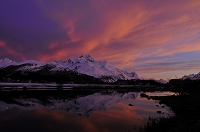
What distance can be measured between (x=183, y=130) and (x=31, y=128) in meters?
16.9

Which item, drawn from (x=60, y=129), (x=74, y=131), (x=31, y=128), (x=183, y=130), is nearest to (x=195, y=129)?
(x=183, y=130)

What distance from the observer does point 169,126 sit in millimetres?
23359

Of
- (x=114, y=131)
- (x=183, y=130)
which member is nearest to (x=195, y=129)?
(x=183, y=130)

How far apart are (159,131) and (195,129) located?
4.56 m

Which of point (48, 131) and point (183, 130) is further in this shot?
point (48, 131)

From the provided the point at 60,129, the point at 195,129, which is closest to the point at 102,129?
the point at 60,129

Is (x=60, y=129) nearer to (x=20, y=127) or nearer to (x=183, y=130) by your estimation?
(x=20, y=127)

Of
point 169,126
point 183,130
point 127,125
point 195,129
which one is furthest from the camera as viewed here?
point 127,125

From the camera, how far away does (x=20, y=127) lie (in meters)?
24.3

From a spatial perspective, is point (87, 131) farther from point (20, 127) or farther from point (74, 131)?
point (20, 127)

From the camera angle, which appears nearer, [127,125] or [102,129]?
[102,129]

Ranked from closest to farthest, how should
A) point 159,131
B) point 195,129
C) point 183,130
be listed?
point 195,129 → point 183,130 → point 159,131

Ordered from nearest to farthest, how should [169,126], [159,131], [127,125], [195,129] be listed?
[195,129] → [159,131] → [169,126] → [127,125]

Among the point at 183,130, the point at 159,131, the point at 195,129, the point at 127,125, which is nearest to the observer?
the point at 195,129
